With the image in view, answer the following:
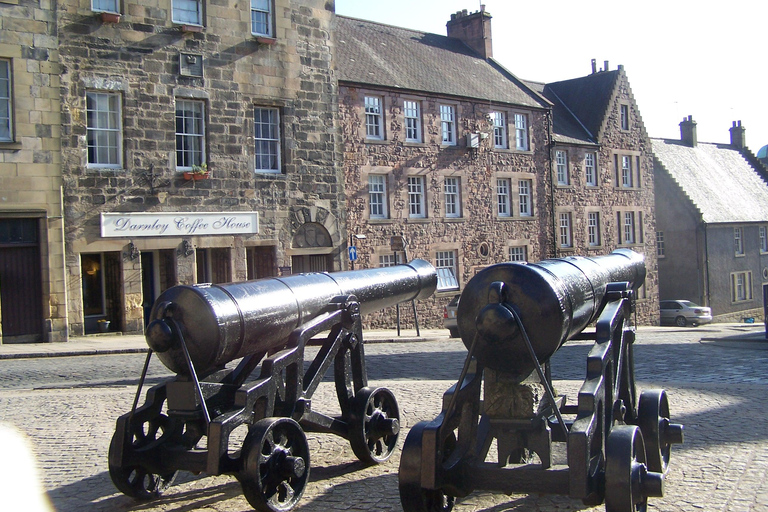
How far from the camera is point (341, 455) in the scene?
276 inches

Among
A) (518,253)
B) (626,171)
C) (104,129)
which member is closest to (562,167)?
(518,253)

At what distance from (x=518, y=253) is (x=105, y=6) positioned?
18.4 metres

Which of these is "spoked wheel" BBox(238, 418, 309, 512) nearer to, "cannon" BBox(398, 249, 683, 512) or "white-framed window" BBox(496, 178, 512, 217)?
"cannon" BBox(398, 249, 683, 512)

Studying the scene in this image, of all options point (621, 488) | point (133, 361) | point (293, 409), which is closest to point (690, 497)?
point (621, 488)

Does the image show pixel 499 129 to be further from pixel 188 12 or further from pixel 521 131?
pixel 188 12

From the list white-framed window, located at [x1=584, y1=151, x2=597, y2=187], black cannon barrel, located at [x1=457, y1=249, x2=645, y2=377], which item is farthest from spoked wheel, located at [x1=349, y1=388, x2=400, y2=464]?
white-framed window, located at [x1=584, y1=151, x2=597, y2=187]

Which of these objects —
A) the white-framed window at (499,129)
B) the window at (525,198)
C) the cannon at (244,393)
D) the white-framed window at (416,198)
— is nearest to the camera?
the cannon at (244,393)

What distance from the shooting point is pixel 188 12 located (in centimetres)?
2123

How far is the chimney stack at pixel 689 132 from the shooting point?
49.2 meters

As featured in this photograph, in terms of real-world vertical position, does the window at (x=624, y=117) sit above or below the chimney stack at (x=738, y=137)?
below

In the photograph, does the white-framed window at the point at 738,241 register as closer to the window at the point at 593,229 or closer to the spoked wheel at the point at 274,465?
the window at the point at 593,229

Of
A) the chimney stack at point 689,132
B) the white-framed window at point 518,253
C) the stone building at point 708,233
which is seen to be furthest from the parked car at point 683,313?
the chimney stack at point 689,132

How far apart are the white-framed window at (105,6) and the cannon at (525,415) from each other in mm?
17766

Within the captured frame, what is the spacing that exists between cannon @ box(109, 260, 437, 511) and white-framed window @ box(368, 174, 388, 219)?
19756 mm
